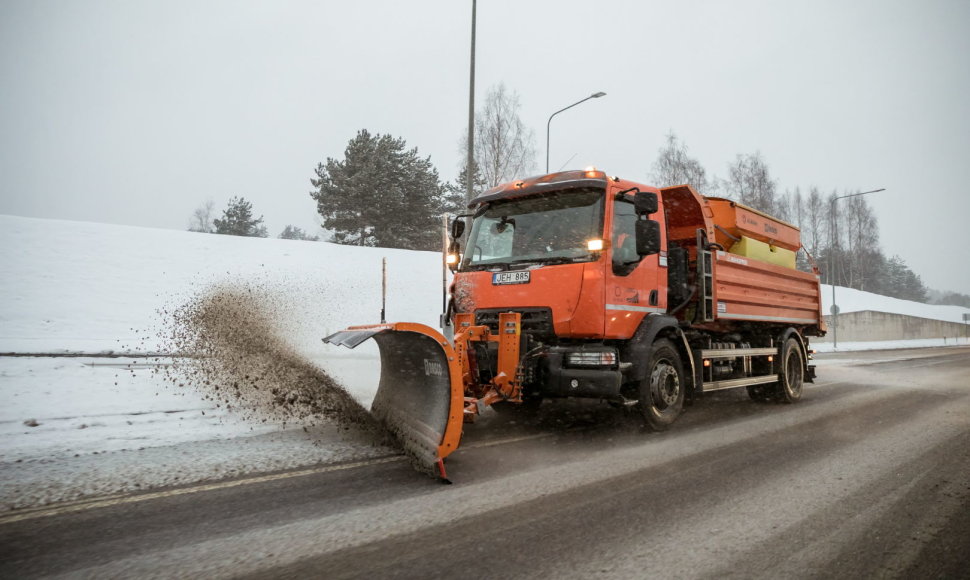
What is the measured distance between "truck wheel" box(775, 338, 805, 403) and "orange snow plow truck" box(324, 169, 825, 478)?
2.18 meters

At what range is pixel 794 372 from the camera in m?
9.34

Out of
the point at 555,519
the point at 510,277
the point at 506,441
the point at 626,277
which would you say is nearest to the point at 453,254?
the point at 510,277

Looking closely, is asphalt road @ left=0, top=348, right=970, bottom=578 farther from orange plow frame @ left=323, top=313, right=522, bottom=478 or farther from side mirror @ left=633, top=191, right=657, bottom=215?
side mirror @ left=633, top=191, right=657, bottom=215

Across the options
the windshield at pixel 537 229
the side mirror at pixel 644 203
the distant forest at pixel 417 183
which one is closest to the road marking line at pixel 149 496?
the windshield at pixel 537 229

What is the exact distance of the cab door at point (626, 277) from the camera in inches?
224

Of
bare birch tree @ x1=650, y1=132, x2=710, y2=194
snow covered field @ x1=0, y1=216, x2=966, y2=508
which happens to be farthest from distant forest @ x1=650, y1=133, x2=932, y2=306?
snow covered field @ x1=0, y1=216, x2=966, y2=508

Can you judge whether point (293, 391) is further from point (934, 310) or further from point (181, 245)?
point (934, 310)

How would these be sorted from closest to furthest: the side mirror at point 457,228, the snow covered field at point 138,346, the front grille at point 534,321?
the snow covered field at point 138,346 → the front grille at point 534,321 → the side mirror at point 457,228

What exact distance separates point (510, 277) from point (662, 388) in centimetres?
209

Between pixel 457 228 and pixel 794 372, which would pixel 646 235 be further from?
pixel 794 372

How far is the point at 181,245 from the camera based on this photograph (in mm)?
23047

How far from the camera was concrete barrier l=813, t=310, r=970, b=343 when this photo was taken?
1635 inches

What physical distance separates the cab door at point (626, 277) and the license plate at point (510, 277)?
0.85m

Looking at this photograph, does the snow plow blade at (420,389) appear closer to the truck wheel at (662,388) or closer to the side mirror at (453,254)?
the side mirror at (453,254)
